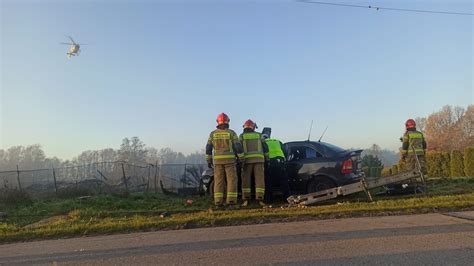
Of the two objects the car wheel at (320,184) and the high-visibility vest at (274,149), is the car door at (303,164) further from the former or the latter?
the high-visibility vest at (274,149)

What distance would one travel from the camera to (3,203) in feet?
44.2

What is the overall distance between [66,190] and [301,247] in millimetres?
12951

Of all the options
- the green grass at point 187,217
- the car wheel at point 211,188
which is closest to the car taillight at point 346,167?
the green grass at point 187,217

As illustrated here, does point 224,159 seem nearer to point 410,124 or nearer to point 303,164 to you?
point 303,164

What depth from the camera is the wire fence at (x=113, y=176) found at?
19312 mm

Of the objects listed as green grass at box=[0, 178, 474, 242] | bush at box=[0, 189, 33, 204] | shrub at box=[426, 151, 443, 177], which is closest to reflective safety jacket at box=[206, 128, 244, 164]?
green grass at box=[0, 178, 474, 242]

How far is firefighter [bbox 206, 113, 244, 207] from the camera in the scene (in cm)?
976

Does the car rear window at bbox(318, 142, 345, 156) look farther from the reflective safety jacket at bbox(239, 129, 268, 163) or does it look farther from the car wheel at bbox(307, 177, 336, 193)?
the reflective safety jacket at bbox(239, 129, 268, 163)

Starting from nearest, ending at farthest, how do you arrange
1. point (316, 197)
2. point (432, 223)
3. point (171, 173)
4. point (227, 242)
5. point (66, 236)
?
point (227, 242) → point (432, 223) → point (66, 236) → point (316, 197) → point (171, 173)

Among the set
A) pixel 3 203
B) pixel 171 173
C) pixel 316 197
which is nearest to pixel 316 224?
pixel 316 197

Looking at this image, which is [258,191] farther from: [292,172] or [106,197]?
[106,197]

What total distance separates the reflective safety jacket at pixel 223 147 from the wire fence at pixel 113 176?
8.71 metres

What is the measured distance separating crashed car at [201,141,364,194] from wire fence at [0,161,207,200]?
8336 millimetres

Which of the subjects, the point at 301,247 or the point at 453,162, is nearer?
the point at 301,247
